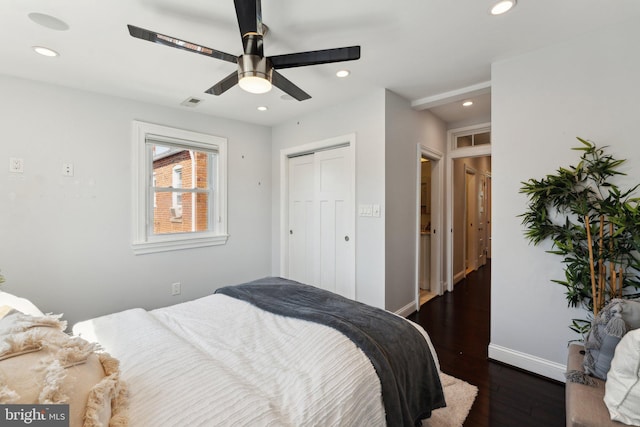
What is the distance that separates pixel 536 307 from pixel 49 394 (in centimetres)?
284

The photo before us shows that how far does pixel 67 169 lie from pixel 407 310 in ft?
12.8

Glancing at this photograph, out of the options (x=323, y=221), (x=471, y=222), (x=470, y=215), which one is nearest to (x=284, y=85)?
(x=323, y=221)

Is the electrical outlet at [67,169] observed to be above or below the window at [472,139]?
below

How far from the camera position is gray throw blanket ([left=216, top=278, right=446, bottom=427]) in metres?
1.29

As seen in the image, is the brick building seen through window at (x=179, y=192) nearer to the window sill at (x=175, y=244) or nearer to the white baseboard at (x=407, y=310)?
the window sill at (x=175, y=244)

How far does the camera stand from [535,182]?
209 centimetres

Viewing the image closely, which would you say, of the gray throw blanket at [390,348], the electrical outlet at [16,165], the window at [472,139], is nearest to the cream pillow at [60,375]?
the gray throw blanket at [390,348]

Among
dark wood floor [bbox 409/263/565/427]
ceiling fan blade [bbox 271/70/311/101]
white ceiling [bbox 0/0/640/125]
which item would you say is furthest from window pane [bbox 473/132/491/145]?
ceiling fan blade [bbox 271/70/311/101]

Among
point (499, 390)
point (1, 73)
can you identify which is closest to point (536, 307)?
point (499, 390)

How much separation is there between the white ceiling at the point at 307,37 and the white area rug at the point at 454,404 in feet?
8.33

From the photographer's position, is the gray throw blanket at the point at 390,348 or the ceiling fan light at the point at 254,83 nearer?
the gray throw blanket at the point at 390,348

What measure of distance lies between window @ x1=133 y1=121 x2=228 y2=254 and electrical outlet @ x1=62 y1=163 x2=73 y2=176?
54 cm

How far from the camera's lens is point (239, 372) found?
3.92ft

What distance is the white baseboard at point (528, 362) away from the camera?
2123 mm
